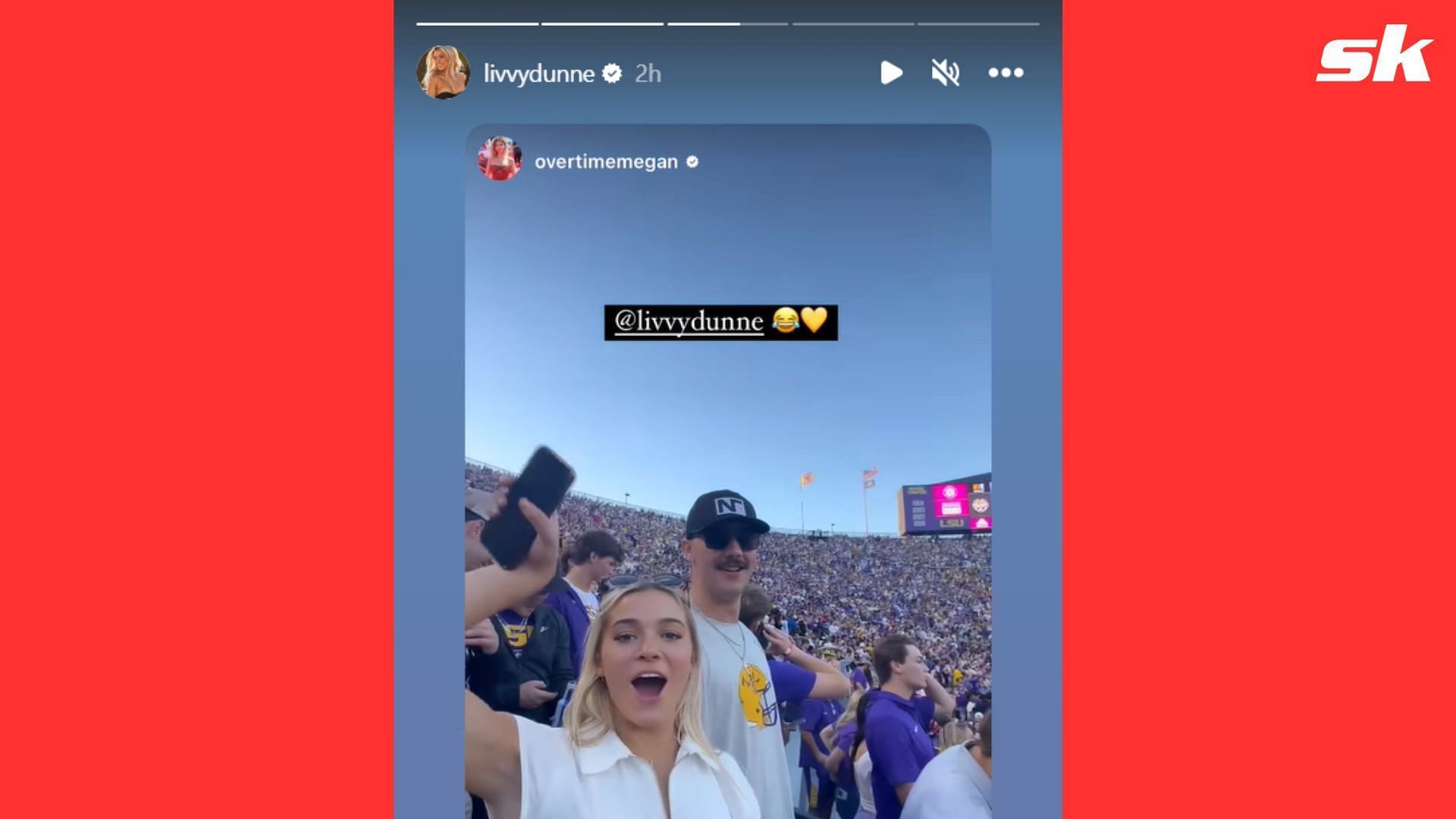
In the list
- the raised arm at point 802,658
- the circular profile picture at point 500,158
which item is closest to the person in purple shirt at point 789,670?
the raised arm at point 802,658

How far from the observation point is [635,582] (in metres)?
4.63

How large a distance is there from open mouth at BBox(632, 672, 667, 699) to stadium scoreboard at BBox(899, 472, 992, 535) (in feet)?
3.79

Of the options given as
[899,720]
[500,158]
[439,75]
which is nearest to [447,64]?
[439,75]

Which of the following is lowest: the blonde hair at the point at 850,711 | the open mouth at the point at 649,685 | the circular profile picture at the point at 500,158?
the blonde hair at the point at 850,711

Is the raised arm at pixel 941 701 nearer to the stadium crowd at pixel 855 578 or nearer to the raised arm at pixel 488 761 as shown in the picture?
the stadium crowd at pixel 855 578

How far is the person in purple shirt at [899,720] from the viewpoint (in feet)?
15.3

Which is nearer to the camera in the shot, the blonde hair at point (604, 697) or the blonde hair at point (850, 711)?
the blonde hair at point (604, 697)

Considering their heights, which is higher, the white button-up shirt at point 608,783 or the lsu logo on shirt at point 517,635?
the lsu logo on shirt at point 517,635

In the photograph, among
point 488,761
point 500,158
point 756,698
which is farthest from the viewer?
point 756,698

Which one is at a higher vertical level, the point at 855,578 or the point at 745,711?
the point at 855,578

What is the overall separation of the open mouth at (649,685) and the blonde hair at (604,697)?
0.34ft

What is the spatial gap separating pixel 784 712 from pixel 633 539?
0.96m

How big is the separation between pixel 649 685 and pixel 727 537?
668 millimetres

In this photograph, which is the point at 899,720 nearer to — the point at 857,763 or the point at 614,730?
the point at 857,763
